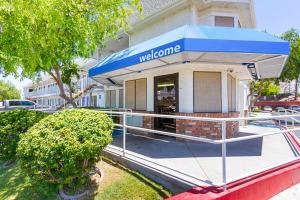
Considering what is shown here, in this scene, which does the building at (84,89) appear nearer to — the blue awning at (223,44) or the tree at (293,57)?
the blue awning at (223,44)

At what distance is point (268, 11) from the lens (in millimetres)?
16391

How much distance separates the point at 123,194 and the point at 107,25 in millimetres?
7305

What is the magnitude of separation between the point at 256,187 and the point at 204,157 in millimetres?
2152

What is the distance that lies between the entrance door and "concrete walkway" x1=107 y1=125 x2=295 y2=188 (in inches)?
86.2

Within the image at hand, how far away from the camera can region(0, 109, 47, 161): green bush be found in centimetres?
694

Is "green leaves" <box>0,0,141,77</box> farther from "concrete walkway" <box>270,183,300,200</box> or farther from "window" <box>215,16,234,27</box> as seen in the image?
"concrete walkway" <box>270,183,300,200</box>

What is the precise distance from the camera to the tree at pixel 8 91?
58.0 m

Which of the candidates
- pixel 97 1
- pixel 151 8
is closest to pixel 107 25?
pixel 97 1

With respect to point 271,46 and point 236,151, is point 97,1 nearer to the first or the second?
point 271,46

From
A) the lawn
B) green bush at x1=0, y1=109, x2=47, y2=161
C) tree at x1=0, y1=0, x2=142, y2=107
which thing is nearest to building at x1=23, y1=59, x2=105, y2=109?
tree at x1=0, y1=0, x2=142, y2=107

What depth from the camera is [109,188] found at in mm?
4984

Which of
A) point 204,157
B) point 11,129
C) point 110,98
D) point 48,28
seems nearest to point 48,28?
point 48,28

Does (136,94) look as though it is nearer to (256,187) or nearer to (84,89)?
(256,187)

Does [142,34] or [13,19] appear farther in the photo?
[142,34]
